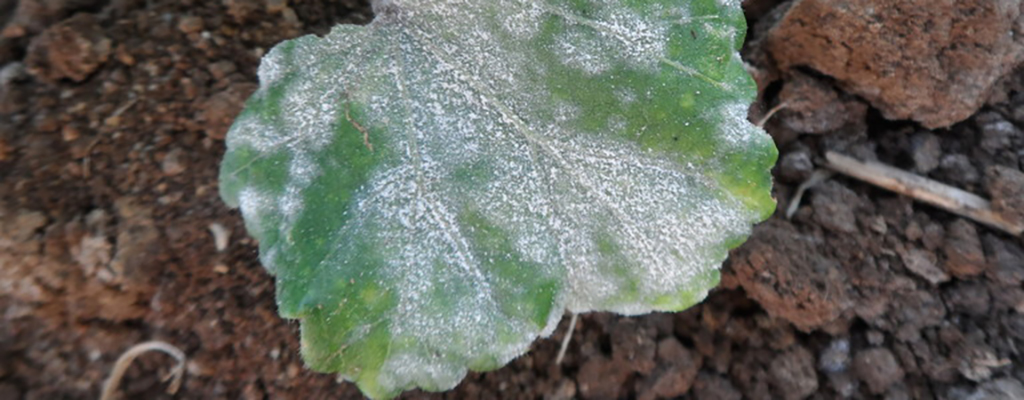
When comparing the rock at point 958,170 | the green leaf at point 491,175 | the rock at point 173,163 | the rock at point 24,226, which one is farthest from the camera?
the rock at point 958,170

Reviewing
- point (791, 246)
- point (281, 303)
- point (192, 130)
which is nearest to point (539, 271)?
point (281, 303)

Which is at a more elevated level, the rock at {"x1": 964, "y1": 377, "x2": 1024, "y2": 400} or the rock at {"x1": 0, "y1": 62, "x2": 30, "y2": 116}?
the rock at {"x1": 0, "y1": 62, "x2": 30, "y2": 116}

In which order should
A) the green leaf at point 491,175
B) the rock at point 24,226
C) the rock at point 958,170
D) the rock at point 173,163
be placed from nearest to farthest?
the green leaf at point 491,175, the rock at point 24,226, the rock at point 173,163, the rock at point 958,170

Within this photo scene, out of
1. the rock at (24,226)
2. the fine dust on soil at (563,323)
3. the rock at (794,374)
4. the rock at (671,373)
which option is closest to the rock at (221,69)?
the fine dust on soil at (563,323)

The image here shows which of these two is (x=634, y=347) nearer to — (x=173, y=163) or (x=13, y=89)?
(x=173, y=163)

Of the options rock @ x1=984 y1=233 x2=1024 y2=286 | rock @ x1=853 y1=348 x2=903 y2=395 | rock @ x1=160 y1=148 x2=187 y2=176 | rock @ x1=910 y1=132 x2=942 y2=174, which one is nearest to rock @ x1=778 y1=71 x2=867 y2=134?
rock @ x1=910 y1=132 x2=942 y2=174

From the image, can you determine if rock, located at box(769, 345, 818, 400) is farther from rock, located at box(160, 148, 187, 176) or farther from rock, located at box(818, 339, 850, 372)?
rock, located at box(160, 148, 187, 176)

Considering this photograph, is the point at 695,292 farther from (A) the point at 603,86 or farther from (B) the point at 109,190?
(B) the point at 109,190

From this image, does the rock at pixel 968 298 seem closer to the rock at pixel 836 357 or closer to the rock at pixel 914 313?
the rock at pixel 914 313
